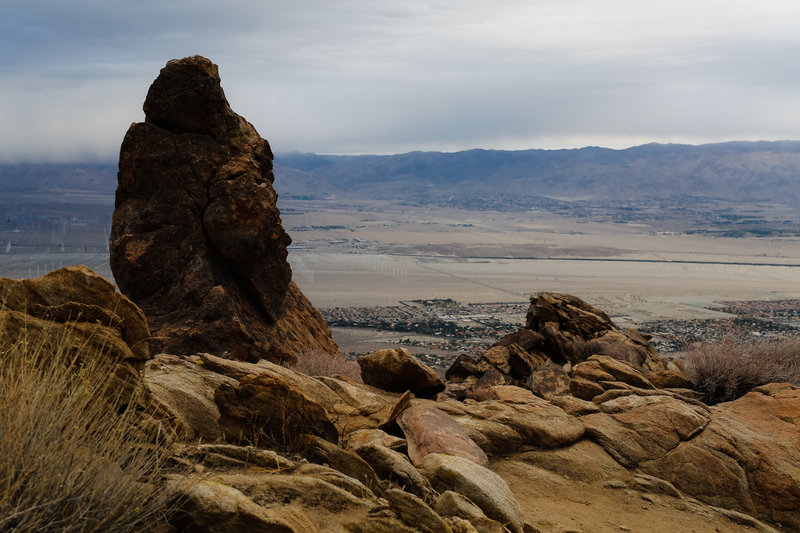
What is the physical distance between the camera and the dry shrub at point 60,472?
4.21 m

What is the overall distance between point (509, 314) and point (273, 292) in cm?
4251

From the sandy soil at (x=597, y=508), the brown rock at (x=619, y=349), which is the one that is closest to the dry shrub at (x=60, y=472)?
the sandy soil at (x=597, y=508)

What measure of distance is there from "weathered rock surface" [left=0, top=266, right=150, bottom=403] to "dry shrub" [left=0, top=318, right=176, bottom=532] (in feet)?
2.97

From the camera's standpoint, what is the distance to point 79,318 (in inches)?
253

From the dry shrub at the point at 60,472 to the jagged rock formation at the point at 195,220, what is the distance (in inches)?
375

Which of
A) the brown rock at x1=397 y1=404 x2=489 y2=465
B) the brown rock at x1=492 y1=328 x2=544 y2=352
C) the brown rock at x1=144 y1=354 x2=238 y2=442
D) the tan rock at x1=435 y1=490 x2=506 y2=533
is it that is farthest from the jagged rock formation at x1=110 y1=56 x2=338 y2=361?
the tan rock at x1=435 y1=490 x2=506 y2=533

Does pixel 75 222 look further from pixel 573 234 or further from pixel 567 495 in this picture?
pixel 567 495

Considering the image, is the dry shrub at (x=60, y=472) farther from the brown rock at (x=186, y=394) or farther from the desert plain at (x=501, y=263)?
the desert plain at (x=501, y=263)

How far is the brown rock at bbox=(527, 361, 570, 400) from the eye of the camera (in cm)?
1362

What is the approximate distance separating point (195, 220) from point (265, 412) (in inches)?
358

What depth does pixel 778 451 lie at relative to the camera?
9.65 meters

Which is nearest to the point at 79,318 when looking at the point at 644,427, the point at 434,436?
the point at 434,436

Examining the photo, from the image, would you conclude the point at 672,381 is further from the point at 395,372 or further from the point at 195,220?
the point at 195,220

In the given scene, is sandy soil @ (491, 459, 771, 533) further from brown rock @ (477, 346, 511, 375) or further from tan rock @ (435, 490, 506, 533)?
brown rock @ (477, 346, 511, 375)
